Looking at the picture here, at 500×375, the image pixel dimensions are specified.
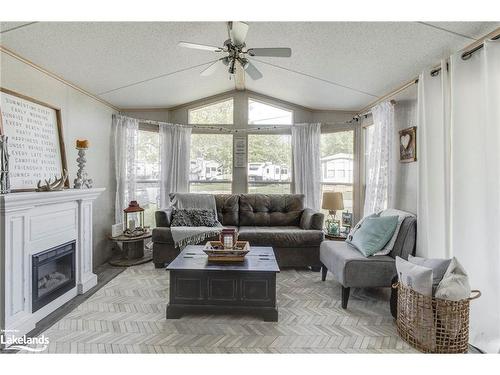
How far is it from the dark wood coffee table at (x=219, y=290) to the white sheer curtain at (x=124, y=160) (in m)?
2.41

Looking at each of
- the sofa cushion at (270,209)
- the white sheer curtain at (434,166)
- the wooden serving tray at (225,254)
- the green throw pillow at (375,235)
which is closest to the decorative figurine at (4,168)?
the wooden serving tray at (225,254)

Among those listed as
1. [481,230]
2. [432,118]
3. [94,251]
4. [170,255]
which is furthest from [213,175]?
[481,230]

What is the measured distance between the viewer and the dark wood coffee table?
246cm

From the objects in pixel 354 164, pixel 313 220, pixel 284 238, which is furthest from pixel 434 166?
pixel 354 164

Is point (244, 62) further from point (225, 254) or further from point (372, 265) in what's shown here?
point (372, 265)

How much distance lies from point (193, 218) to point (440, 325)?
9.99ft

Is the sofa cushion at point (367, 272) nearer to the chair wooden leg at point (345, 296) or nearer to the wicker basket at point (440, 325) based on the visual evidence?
the chair wooden leg at point (345, 296)

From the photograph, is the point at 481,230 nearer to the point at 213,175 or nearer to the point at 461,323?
the point at 461,323

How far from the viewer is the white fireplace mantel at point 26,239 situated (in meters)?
2.08

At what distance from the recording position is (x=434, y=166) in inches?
106

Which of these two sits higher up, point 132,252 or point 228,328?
point 132,252
